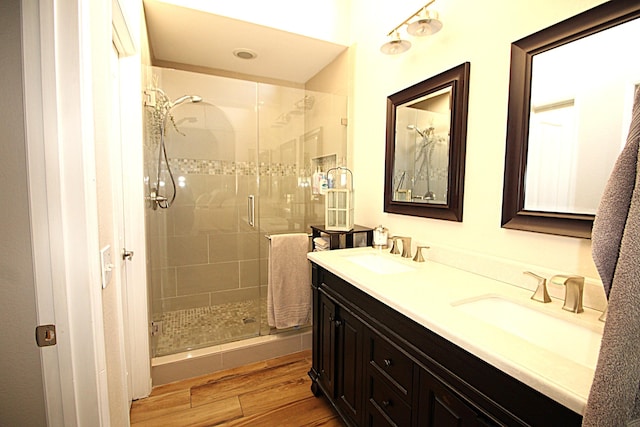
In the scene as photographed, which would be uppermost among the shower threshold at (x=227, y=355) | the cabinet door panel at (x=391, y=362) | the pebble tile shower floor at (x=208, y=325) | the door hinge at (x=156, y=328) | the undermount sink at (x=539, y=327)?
the undermount sink at (x=539, y=327)

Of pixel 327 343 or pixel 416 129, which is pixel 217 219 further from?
pixel 416 129

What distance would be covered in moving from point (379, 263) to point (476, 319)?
0.82 meters

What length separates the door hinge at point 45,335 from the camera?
2.51 ft

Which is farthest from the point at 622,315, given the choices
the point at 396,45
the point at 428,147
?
the point at 396,45

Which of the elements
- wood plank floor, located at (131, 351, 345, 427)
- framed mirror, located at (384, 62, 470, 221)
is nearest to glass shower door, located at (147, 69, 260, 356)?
wood plank floor, located at (131, 351, 345, 427)

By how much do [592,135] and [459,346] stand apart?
2.78ft

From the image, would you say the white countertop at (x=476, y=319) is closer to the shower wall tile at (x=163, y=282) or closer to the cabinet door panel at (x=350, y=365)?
the cabinet door panel at (x=350, y=365)

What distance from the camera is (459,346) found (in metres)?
0.80

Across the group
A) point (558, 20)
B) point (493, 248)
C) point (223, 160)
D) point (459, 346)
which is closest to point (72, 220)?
point (459, 346)

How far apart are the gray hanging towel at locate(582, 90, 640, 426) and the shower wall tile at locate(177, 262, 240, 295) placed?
257cm

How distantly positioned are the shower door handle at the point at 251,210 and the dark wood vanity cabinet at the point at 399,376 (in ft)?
3.19

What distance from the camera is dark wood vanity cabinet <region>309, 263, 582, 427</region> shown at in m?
0.70

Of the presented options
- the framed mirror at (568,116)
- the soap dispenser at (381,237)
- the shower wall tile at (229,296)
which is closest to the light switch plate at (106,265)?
the soap dispenser at (381,237)

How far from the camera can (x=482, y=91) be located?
1.33m
